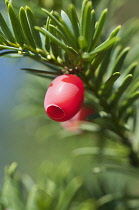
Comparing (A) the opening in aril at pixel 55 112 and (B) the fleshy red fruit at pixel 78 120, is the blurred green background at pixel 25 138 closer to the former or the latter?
(B) the fleshy red fruit at pixel 78 120

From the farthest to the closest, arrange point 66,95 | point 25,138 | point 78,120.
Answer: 1. point 25,138
2. point 78,120
3. point 66,95

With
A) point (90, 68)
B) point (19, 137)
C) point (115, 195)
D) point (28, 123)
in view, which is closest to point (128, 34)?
point (90, 68)

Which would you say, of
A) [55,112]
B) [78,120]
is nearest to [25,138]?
[78,120]

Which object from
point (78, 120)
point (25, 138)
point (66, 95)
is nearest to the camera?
point (66, 95)

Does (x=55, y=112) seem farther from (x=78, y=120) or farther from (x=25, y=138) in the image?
(x=25, y=138)

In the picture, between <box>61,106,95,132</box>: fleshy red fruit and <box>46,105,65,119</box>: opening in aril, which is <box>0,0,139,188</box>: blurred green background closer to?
<box>61,106,95,132</box>: fleshy red fruit

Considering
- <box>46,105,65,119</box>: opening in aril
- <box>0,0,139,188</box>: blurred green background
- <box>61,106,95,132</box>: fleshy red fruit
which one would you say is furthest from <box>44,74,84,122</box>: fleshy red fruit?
<box>0,0,139,188</box>: blurred green background

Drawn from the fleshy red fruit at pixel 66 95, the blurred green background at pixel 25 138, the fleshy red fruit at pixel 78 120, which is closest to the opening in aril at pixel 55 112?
the fleshy red fruit at pixel 66 95

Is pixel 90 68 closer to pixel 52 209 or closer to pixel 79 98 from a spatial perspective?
pixel 79 98
